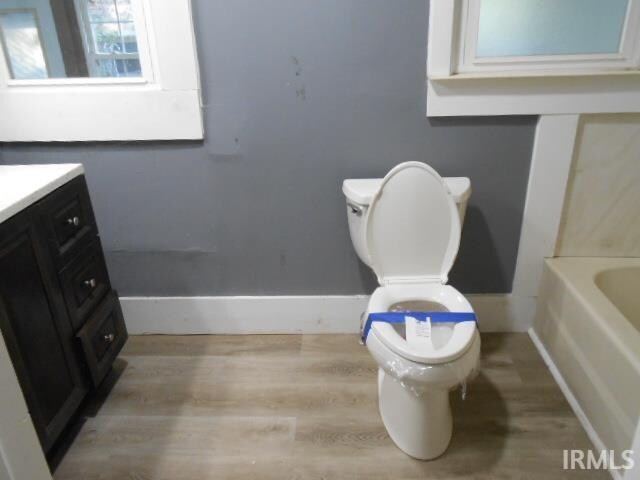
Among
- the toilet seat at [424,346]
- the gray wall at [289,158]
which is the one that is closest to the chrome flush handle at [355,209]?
the gray wall at [289,158]

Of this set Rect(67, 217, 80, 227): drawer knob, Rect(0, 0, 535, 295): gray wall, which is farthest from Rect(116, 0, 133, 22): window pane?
Rect(67, 217, 80, 227): drawer knob

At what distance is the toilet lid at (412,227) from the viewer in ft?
5.21

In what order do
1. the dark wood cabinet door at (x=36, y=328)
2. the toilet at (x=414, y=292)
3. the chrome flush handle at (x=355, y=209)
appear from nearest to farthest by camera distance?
the dark wood cabinet door at (x=36, y=328)
the toilet at (x=414, y=292)
the chrome flush handle at (x=355, y=209)

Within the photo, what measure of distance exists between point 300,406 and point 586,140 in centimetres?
141

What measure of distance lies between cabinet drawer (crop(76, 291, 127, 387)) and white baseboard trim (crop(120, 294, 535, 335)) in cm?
28

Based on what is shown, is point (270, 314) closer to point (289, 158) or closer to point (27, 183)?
point (289, 158)

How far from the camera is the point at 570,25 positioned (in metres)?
1.64

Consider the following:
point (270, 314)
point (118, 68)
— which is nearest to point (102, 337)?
point (270, 314)

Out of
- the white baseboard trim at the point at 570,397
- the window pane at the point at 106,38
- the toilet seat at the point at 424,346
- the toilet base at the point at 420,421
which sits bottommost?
the white baseboard trim at the point at 570,397

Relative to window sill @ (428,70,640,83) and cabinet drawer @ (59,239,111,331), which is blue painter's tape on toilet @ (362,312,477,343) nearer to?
window sill @ (428,70,640,83)

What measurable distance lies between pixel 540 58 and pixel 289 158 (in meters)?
0.96

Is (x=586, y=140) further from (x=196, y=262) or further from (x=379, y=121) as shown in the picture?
(x=196, y=262)

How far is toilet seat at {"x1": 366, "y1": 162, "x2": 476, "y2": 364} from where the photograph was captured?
158cm

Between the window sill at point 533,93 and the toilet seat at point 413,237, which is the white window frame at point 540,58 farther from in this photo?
the toilet seat at point 413,237
